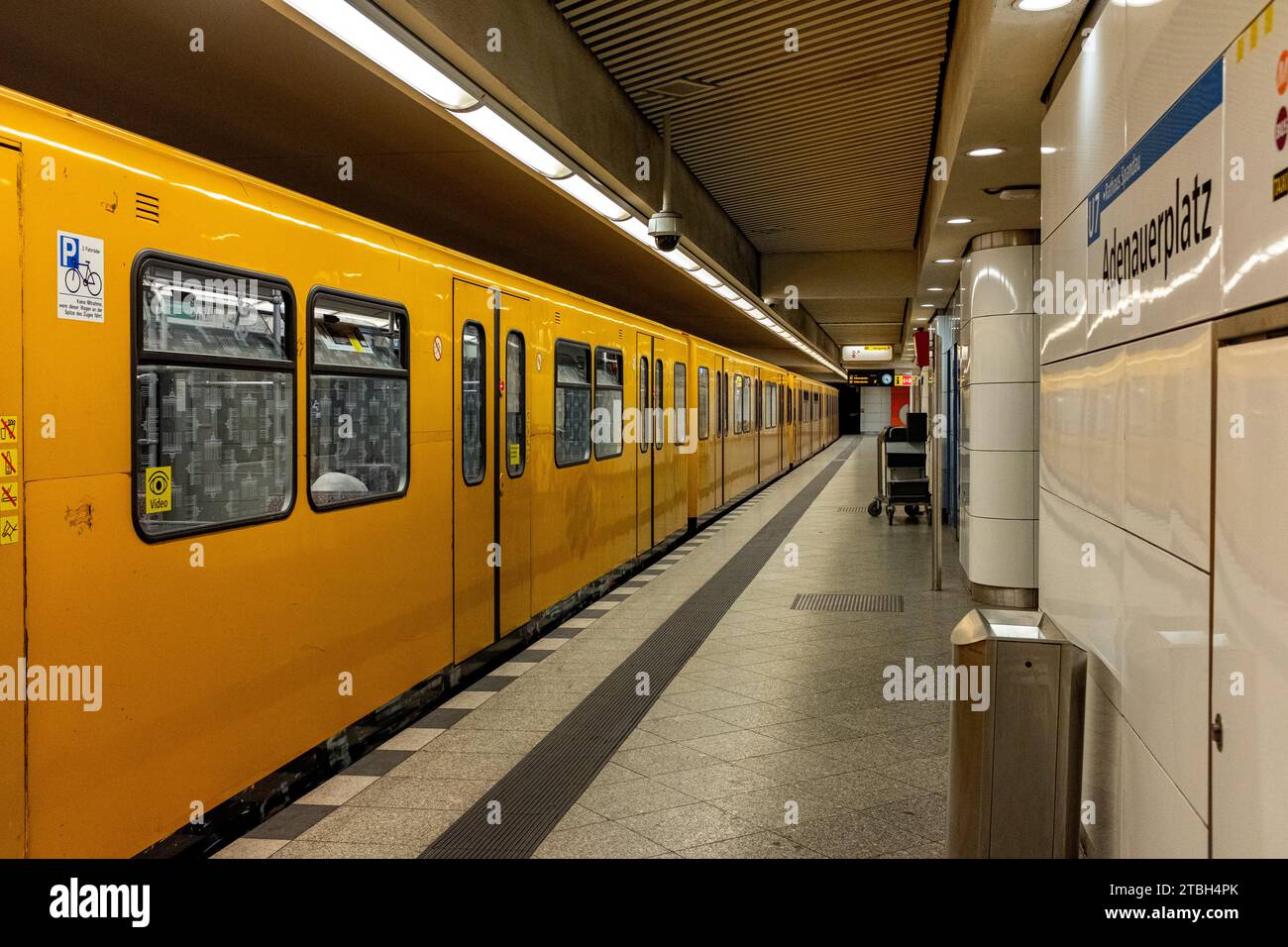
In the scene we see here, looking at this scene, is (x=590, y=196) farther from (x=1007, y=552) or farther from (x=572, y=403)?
(x=1007, y=552)

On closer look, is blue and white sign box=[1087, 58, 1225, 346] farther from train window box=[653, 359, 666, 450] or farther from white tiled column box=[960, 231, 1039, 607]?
train window box=[653, 359, 666, 450]

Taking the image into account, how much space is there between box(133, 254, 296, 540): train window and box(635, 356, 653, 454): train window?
19.5ft

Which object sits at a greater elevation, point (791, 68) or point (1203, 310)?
point (791, 68)

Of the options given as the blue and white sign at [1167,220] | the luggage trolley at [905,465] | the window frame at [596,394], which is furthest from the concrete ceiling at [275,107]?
the luggage trolley at [905,465]

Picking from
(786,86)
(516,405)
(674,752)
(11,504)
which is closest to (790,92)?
(786,86)

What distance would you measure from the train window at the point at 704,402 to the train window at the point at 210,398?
9433mm

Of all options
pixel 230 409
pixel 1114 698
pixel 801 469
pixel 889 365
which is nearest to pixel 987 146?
pixel 1114 698

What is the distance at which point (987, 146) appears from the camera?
5375 millimetres

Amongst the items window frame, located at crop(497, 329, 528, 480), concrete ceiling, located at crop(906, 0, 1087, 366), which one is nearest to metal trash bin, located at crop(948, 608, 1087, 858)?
concrete ceiling, located at crop(906, 0, 1087, 366)

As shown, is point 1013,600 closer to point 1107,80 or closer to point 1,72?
point 1107,80

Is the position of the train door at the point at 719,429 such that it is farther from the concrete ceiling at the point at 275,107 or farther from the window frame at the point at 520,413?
the window frame at the point at 520,413

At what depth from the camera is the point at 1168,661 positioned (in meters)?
2.50

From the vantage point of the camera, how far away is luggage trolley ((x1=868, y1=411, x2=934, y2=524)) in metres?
13.6

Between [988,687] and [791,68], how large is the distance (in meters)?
4.52
